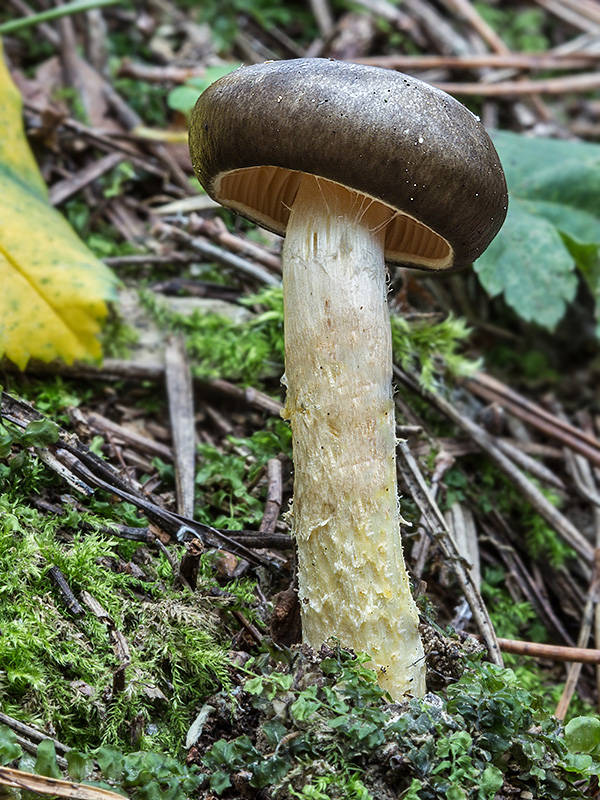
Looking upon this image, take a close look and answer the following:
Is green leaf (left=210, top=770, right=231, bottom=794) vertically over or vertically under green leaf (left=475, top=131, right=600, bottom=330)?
under

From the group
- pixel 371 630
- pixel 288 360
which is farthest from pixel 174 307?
pixel 371 630

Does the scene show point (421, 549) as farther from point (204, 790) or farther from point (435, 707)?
point (204, 790)

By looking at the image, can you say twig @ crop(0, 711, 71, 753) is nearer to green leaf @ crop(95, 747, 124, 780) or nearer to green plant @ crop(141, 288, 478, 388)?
green leaf @ crop(95, 747, 124, 780)

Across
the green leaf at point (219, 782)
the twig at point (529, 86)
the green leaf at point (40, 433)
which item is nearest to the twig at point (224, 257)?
the green leaf at point (40, 433)

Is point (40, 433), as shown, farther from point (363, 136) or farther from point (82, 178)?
point (82, 178)

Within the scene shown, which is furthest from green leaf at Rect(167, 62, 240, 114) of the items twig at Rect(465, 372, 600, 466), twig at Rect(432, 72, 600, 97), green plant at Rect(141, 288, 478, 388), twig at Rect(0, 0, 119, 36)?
twig at Rect(465, 372, 600, 466)

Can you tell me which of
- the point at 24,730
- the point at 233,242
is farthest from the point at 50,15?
the point at 24,730
